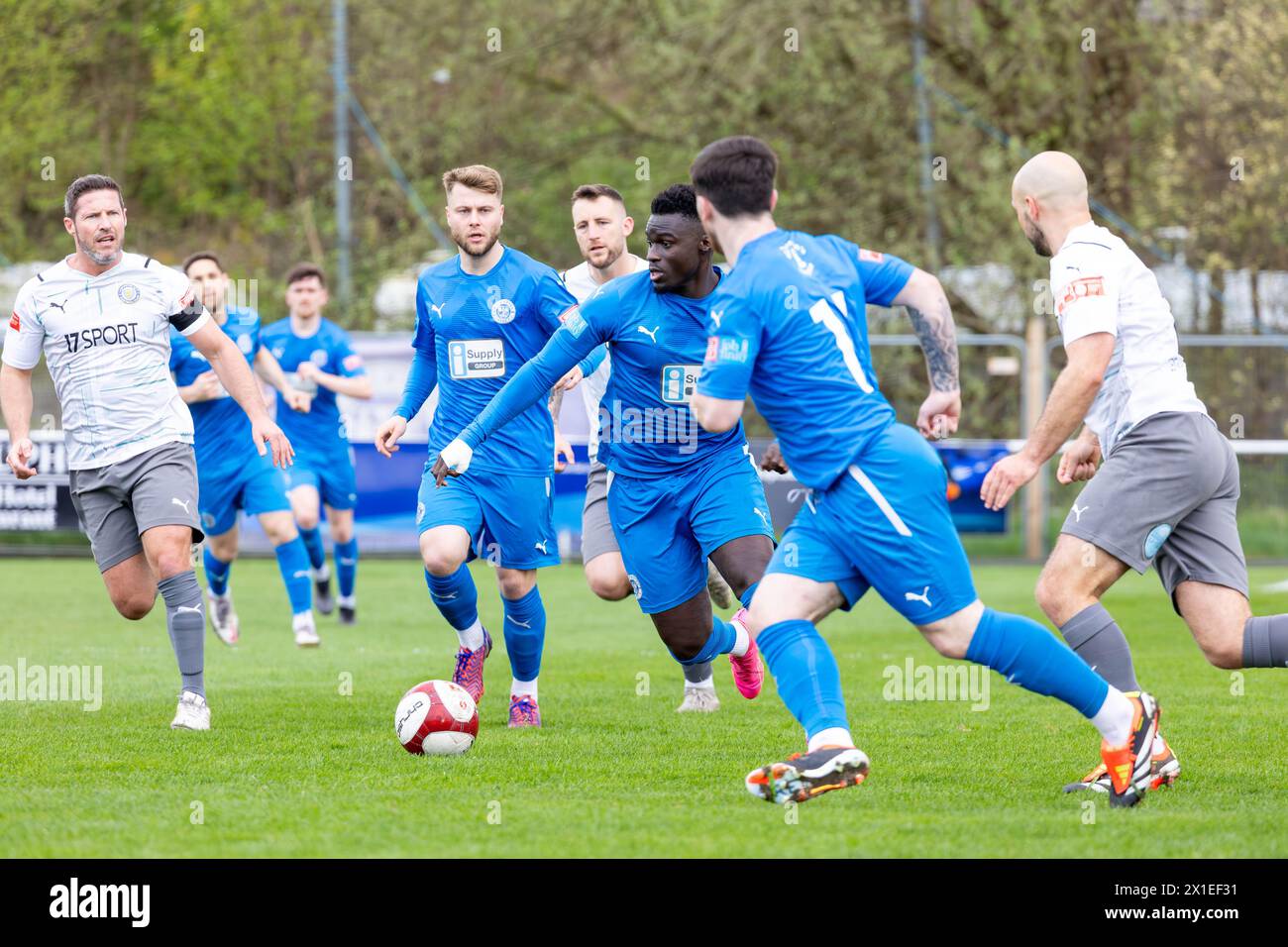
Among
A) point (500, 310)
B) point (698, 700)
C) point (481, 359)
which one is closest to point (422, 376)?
point (481, 359)

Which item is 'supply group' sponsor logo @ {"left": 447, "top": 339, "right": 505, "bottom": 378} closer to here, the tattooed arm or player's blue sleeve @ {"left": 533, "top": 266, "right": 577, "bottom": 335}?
player's blue sleeve @ {"left": 533, "top": 266, "right": 577, "bottom": 335}

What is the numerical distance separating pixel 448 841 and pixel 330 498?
305 inches

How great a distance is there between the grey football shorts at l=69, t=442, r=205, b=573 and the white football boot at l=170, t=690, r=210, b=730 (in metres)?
0.67

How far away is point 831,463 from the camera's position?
5.00m

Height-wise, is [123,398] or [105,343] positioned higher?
[105,343]

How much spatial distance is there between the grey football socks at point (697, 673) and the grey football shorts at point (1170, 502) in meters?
2.40

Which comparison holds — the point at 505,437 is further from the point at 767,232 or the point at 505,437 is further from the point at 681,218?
the point at 767,232

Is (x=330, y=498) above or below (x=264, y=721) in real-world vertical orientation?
above

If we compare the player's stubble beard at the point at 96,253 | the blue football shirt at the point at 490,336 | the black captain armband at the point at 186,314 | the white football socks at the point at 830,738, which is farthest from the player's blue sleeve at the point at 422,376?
the white football socks at the point at 830,738

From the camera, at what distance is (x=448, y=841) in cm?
480

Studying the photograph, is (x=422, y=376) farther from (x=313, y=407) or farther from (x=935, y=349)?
(x=313, y=407)

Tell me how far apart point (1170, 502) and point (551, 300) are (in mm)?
2929

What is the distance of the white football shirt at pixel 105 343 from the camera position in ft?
23.2
